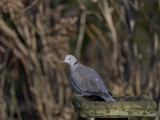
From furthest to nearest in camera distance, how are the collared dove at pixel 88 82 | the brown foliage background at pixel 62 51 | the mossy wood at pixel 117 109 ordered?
the brown foliage background at pixel 62 51, the collared dove at pixel 88 82, the mossy wood at pixel 117 109

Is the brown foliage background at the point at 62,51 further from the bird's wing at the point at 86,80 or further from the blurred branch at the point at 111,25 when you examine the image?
the bird's wing at the point at 86,80

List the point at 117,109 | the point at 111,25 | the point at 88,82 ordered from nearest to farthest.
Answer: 1. the point at 117,109
2. the point at 88,82
3. the point at 111,25

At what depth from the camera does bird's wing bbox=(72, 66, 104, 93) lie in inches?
127

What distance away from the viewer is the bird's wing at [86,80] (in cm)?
322

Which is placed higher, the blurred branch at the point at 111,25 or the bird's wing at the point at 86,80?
the blurred branch at the point at 111,25

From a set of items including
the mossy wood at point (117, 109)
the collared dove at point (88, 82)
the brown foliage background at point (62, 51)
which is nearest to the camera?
the mossy wood at point (117, 109)

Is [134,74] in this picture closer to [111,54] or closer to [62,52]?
[111,54]

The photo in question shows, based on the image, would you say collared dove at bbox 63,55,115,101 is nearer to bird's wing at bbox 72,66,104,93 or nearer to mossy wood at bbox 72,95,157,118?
bird's wing at bbox 72,66,104,93

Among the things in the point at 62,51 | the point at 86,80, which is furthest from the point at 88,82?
the point at 62,51

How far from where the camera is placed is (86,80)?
3355 mm

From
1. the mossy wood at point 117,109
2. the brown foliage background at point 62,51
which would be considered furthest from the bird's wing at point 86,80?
the brown foliage background at point 62,51

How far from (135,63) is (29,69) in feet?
5.66

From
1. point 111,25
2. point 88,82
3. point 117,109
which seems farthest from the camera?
point 111,25

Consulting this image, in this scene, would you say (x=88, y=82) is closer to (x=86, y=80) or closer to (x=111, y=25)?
(x=86, y=80)
